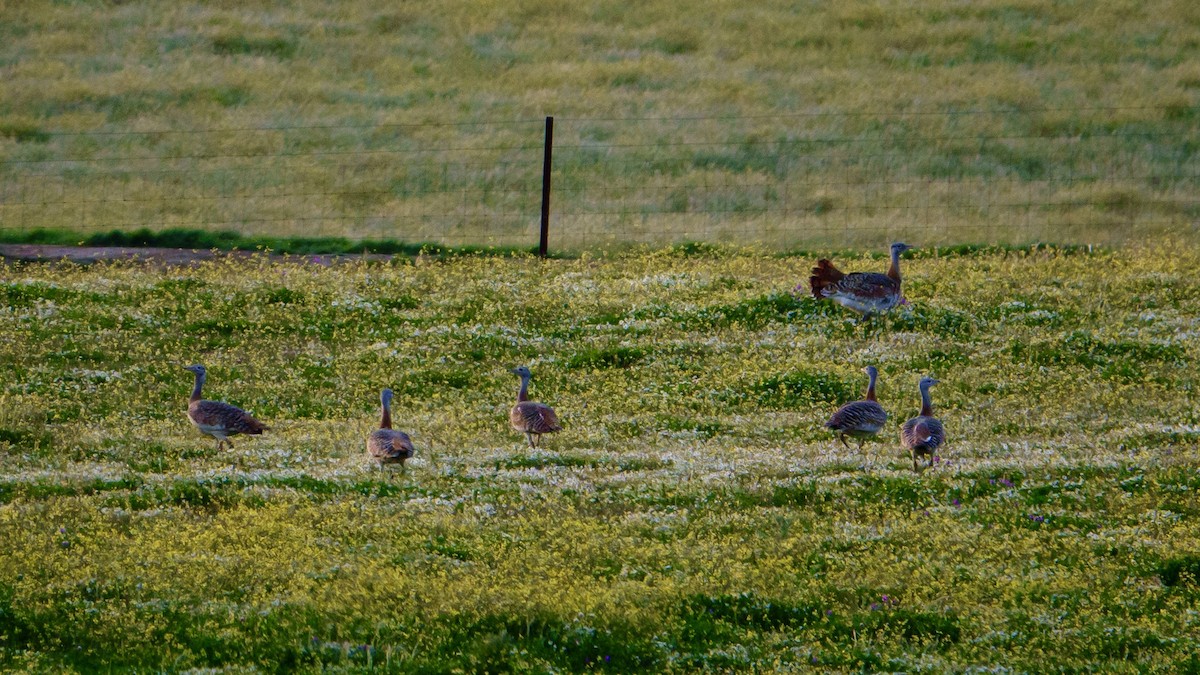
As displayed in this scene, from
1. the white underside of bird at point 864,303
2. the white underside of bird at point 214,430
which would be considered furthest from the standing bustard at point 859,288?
the white underside of bird at point 214,430

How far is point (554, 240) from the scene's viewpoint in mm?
33500

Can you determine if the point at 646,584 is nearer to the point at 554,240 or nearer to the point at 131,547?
the point at 131,547

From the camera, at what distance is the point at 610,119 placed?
153 feet

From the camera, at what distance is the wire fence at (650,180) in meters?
35.6

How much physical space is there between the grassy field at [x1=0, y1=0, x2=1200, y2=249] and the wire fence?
121 millimetres

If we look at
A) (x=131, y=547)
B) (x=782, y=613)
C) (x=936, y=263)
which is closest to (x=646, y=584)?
(x=782, y=613)

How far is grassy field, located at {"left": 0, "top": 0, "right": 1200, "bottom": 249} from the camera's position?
37.3 metres

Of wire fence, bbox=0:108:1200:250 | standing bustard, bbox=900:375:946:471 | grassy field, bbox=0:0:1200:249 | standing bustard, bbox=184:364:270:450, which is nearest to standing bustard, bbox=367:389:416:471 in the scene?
standing bustard, bbox=184:364:270:450

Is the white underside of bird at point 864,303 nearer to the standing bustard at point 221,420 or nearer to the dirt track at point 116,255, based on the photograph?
the standing bustard at point 221,420

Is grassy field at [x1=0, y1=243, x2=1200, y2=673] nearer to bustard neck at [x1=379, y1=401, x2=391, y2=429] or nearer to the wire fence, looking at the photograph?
bustard neck at [x1=379, y1=401, x2=391, y2=429]

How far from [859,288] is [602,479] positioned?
8.31 meters

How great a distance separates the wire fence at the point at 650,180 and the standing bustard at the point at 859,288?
9766 mm

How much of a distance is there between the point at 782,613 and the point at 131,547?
5.48m

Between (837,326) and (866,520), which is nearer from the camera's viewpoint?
(866,520)
